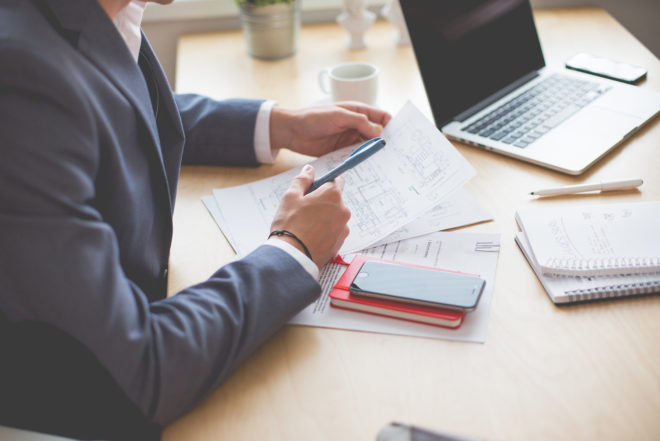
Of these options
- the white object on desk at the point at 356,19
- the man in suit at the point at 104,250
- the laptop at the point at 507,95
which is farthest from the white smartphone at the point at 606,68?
the man in suit at the point at 104,250

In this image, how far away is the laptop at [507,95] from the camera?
1.05m

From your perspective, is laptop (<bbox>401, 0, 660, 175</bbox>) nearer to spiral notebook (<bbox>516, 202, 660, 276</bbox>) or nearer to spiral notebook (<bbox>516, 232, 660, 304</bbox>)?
spiral notebook (<bbox>516, 202, 660, 276</bbox>)

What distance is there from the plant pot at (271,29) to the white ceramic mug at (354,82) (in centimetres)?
40

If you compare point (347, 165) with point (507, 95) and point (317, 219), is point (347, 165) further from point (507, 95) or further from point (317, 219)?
point (507, 95)

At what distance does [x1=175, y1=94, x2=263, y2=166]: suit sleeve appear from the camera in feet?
3.57

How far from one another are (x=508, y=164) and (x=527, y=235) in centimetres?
25

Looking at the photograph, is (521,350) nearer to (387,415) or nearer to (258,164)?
(387,415)

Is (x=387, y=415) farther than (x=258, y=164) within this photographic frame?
No

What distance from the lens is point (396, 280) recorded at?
0.75 meters

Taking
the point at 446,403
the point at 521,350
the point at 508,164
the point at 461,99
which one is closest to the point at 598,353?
the point at 521,350

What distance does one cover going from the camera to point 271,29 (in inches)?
61.0

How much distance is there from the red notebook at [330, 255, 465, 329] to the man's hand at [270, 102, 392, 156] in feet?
1.22

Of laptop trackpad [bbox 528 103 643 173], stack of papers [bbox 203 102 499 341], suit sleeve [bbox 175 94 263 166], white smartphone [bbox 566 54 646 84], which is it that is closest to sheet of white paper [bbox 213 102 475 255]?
stack of papers [bbox 203 102 499 341]

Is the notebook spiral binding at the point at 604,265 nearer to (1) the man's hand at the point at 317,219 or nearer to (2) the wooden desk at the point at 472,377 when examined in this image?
(2) the wooden desk at the point at 472,377
